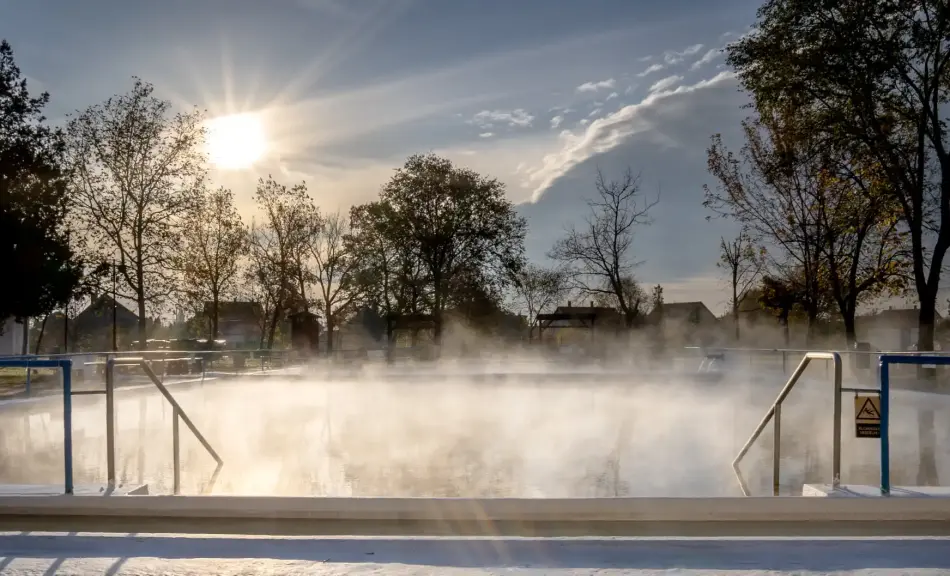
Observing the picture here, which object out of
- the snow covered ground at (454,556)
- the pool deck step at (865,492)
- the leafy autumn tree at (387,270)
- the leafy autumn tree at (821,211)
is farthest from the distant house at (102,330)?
the pool deck step at (865,492)

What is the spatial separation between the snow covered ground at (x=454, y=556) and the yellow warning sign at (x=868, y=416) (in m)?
0.99

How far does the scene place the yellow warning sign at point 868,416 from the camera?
4.57 m

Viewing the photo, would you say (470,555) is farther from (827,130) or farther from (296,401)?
(827,130)

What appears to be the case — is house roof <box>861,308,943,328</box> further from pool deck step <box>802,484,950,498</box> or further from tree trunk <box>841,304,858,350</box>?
pool deck step <box>802,484,950,498</box>

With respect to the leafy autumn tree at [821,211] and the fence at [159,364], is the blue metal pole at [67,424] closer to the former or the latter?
the fence at [159,364]

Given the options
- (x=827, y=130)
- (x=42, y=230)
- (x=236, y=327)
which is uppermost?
(x=827, y=130)

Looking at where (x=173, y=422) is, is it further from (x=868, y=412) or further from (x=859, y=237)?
(x=859, y=237)

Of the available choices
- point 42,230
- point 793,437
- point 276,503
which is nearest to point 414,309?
point 42,230

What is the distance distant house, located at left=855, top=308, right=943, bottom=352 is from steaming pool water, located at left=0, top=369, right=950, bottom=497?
125ft

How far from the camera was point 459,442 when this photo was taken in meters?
8.52

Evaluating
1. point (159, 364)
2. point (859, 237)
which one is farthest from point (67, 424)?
point (859, 237)

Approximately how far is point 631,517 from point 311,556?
161 cm

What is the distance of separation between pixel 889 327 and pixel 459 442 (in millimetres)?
66283

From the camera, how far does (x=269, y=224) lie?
38781mm
